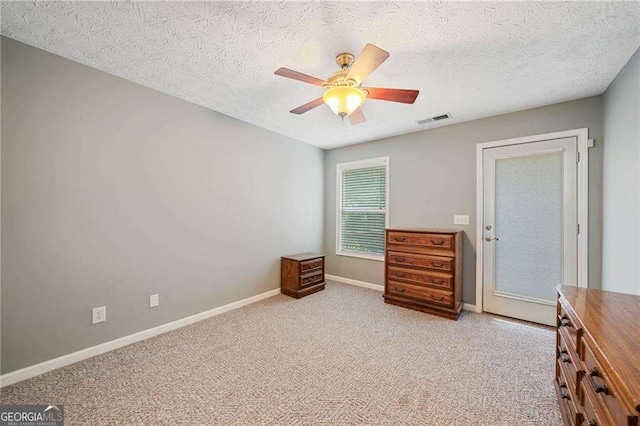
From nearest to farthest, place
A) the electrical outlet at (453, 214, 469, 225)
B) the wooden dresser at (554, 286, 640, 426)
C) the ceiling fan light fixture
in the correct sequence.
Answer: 1. the wooden dresser at (554, 286, 640, 426)
2. the ceiling fan light fixture
3. the electrical outlet at (453, 214, 469, 225)

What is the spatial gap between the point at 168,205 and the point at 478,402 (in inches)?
123

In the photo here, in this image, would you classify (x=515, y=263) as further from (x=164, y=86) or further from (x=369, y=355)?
(x=164, y=86)

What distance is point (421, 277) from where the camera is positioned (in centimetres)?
323

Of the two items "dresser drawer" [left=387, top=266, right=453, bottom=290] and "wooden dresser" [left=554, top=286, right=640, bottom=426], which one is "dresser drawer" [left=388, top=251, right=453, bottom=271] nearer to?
"dresser drawer" [left=387, top=266, right=453, bottom=290]

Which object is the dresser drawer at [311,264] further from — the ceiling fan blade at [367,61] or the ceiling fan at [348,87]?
the ceiling fan blade at [367,61]

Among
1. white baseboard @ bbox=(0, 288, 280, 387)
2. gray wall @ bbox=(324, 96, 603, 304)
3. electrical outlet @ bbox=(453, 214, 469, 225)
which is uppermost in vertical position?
gray wall @ bbox=(324, 96, 603, 304)

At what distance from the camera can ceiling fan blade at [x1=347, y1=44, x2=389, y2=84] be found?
1.52 m

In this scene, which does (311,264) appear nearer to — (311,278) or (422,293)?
(311,278)

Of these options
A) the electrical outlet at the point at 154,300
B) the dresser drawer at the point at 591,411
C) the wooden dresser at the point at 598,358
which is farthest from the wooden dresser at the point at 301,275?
the dresser drawer at the point at 591,411

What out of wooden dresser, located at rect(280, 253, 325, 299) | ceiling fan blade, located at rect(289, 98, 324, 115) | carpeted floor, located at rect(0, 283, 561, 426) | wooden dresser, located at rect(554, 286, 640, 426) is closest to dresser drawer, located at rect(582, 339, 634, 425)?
wooden dresser, located at rect(554, 286, 640, 426)

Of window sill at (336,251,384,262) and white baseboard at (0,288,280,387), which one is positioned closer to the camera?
white baseboard at (0,288,280,387)

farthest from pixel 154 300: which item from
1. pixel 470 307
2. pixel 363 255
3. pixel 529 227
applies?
pixel 529 227

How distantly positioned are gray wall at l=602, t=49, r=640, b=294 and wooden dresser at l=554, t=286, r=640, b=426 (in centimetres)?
84

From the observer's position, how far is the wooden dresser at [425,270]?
304 centimetres
